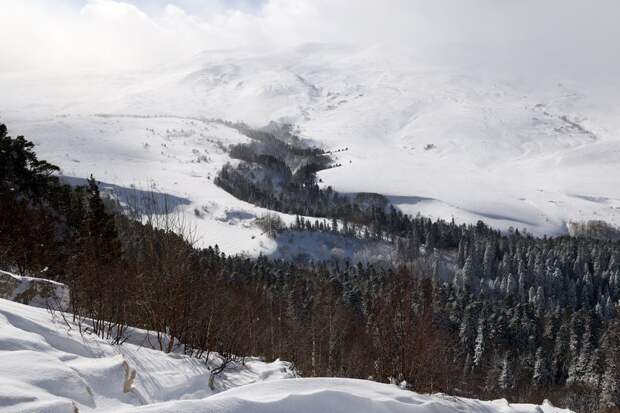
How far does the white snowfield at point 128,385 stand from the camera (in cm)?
432

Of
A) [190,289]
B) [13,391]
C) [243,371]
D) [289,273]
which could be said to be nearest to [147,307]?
[190,289]

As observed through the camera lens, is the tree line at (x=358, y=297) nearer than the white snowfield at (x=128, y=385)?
No

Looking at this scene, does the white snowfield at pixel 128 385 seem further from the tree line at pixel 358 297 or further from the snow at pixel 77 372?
the tree line at pixel 358 297

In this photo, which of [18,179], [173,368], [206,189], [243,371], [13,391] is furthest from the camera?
[206,189]

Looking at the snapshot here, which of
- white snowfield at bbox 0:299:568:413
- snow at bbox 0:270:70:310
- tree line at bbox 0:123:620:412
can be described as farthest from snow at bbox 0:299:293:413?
snow at bbox 0:270:70:310

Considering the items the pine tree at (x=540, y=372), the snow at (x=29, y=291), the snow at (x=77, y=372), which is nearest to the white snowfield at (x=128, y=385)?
the snow at (x=77, y=372)

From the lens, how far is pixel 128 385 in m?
5.46

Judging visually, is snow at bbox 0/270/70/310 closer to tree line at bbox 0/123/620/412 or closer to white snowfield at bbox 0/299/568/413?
tree line at bbox 0/123/620/412

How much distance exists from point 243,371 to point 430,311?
4.64 meters

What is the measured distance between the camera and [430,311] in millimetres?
11000

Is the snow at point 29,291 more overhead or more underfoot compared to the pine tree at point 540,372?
more overhead

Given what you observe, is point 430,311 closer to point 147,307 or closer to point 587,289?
point 147,307

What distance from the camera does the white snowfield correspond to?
14.2 feet

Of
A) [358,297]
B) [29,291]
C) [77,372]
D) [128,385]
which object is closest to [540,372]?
[358,297]
